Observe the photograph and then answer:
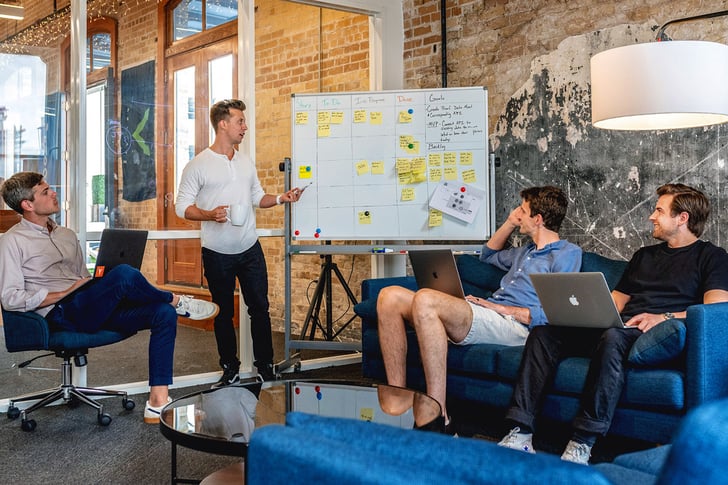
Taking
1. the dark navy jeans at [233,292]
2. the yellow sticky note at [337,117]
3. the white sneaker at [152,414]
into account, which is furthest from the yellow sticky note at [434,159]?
the white sneaker at [152,414]

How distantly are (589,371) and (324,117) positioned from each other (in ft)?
8.82

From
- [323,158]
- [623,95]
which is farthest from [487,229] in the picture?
[623,95]

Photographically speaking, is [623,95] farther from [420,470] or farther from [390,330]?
[420,470]

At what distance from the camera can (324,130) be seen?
16.6 ft

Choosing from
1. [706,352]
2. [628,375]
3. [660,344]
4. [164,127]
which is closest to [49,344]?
[164,127]

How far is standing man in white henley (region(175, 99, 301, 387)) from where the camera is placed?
15.1 feet

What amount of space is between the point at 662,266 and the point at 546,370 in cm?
79

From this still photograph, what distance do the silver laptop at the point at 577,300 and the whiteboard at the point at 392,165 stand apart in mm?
1578

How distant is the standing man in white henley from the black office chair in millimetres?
806

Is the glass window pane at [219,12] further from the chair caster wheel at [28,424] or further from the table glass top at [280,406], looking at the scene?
the table glass top at [280,406]

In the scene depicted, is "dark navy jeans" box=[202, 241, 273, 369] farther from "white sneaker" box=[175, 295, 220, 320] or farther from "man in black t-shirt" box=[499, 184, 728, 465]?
"man in black t-shirt" box=[499, 184, 728, 465]

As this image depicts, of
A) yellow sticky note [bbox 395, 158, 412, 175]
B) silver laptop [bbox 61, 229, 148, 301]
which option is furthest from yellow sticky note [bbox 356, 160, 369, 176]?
silver laptop [bbox 61, 229, 148, 301]

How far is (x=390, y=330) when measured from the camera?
375cm

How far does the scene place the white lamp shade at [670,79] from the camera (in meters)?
2.80
